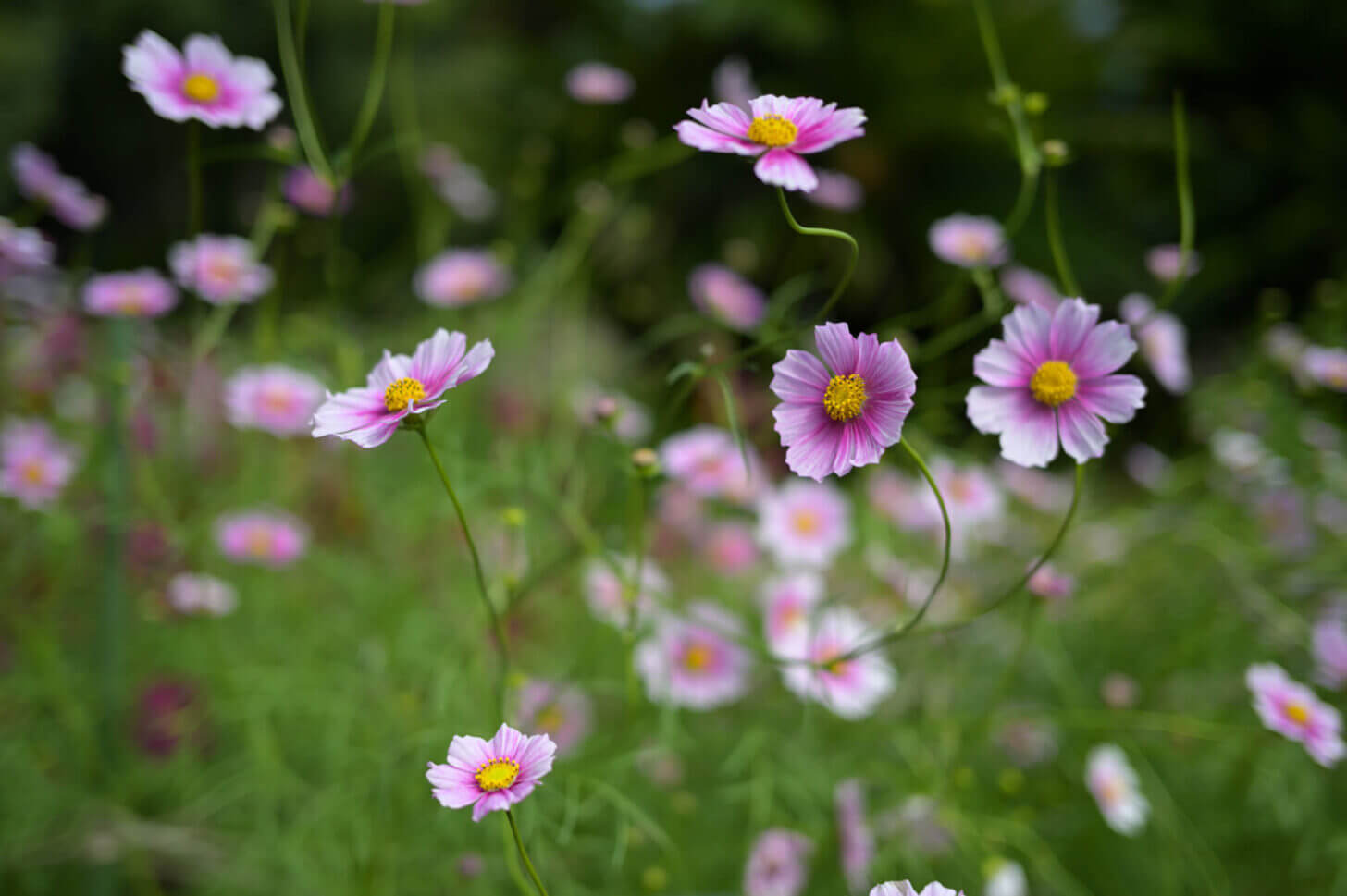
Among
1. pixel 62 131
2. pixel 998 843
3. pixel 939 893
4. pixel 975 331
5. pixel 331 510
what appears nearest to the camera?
pixel 939 893

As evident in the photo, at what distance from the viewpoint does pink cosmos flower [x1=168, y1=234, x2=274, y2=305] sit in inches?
26.5

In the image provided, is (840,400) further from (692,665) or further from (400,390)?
(692,665)

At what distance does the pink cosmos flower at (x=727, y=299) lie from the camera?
761mm

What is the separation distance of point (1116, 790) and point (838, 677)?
9.1 inches

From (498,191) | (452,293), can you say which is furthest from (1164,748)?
(498,191)

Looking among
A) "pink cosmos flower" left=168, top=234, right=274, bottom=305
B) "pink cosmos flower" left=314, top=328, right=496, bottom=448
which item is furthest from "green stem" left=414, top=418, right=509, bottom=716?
"pink cosmos flower" left=168, top=234, right=274, bottom=305

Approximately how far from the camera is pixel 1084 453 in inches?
15.0

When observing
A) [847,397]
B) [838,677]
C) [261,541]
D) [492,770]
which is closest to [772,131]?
[847,397]

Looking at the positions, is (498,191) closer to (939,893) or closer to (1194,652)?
(1194,652)

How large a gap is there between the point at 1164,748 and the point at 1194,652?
0.14 m

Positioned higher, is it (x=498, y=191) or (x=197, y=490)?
(x=197, y=490)

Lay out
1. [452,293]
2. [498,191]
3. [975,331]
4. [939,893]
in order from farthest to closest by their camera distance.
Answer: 1. [498,191]
2. [452,293]
3. [975,331]
4. [939,893]

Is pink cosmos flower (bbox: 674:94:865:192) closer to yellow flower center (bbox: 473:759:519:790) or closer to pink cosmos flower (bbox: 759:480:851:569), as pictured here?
yellow flower center (bbox: 473:759:519:790)

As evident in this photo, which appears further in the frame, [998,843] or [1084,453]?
[998,843]
